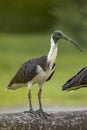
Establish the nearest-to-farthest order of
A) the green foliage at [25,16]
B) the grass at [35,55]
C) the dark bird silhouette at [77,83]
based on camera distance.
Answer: the dark bird silhouette at [77,83]
the grass at [35,55]
the green foliage at [25,16]

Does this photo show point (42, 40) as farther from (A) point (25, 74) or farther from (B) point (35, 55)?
(A) point (25, 74)

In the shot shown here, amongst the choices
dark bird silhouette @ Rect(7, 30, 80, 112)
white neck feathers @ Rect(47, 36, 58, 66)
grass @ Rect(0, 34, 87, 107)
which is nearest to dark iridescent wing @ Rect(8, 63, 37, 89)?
dark bird silhouette @ Rect(7, 30, 80, 112)

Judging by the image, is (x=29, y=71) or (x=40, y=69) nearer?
(x=40, y=69)

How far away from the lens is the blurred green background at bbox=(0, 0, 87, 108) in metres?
18.0

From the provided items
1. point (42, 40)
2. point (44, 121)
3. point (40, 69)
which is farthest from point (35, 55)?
point (44, 121)

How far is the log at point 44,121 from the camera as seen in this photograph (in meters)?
8.09

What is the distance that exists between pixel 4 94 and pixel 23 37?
32.8 ft

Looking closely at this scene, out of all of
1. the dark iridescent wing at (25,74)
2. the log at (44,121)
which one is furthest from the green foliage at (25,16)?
the log at (44,121)

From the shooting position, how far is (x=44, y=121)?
842cm

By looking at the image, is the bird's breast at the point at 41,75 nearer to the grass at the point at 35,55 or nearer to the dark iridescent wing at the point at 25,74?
the dark iridescent wing at the point at 25,74

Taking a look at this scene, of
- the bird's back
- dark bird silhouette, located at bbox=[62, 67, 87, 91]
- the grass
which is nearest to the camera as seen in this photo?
the bird's back

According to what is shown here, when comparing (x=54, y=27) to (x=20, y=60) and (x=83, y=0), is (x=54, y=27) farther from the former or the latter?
(x=20, y=60)

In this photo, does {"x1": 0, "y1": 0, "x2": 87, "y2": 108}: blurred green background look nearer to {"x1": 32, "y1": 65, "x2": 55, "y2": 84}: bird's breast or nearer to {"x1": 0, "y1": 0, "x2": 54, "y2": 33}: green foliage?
{"x1": 0, "y1": 0, "x2": 54, "y2": 33}: green foliage

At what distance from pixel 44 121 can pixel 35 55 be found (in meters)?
15.7
